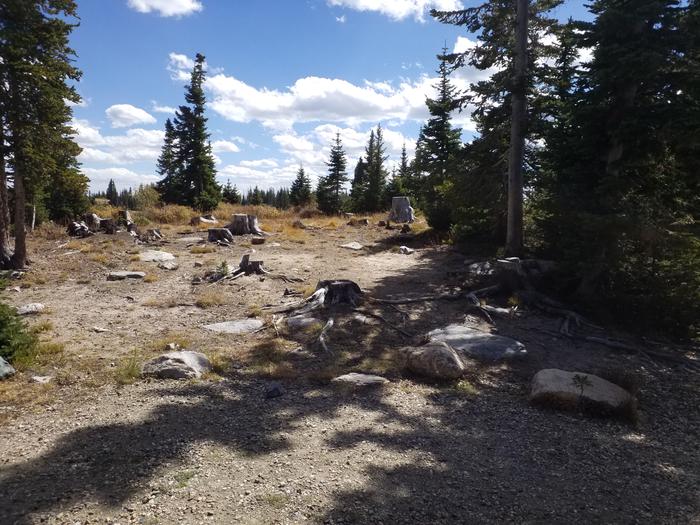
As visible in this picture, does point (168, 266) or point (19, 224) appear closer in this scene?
point (19, 224)

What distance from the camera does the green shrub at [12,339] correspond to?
6984 millimetres

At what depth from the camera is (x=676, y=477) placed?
497 centimetres

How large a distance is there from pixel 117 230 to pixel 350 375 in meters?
19.7

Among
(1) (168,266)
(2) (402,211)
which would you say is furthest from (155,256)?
(2) (402,211)

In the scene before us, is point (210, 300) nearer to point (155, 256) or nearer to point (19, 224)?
point (155, 256)

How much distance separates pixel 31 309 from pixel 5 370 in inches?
170

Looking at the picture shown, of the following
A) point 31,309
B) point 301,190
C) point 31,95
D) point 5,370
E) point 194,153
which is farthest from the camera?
point 301,190

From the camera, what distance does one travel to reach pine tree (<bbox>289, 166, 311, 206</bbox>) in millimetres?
49247

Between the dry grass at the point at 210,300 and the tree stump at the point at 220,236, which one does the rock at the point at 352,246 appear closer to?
the tree stump at the point at 220,236

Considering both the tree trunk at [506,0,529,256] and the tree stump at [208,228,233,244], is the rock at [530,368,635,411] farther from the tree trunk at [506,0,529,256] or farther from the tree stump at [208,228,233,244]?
the tree stump at [208,228,233,244]

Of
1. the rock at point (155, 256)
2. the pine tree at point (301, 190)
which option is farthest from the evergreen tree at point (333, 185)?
the rock at point (155, 256)

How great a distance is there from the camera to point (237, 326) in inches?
388

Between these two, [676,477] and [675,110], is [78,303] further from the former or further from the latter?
[675,110]

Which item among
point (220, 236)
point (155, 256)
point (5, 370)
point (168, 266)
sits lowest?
point (5, 370)
